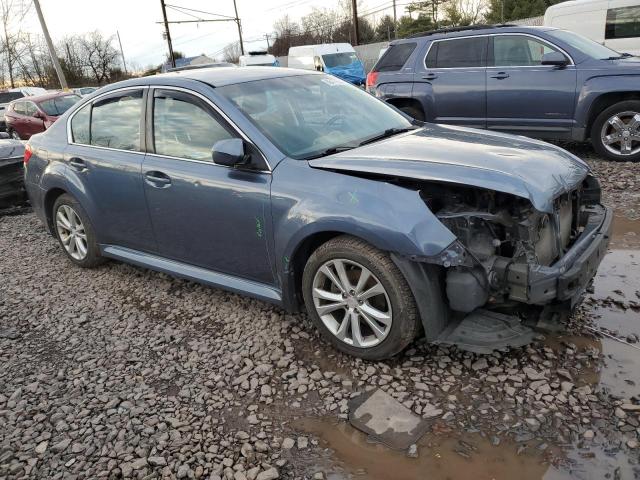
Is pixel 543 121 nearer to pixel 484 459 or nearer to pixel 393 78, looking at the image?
pixel 393 78

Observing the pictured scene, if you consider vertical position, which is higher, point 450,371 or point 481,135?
point 481,135

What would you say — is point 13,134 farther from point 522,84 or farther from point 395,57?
point 522,84

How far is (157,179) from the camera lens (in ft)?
12.9

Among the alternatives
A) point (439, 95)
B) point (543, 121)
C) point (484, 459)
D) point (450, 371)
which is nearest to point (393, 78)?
point (439, 95)

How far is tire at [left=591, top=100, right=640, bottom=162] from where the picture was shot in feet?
22.4

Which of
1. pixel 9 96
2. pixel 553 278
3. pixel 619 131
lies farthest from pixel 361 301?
pixel 9 96

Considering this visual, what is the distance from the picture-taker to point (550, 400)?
2.75 m

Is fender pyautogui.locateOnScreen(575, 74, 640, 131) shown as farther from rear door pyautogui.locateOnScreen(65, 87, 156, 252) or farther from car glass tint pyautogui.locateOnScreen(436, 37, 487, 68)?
rear door pyautogui.locateOnScreen(65, 87, 156, 252)

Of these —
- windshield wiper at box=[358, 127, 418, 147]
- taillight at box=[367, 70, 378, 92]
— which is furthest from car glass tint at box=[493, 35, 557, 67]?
windshield wiper at box=[358, 127, 418, 147]

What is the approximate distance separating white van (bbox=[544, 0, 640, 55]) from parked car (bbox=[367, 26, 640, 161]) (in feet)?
18.6

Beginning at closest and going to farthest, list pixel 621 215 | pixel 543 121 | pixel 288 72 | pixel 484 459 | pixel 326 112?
pixel 484 459, pixel 326 112, pixel 288 72, pixel 621 215, pixel 543 121

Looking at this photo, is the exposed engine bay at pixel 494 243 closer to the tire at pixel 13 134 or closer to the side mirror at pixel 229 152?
the side mirror at pixel 229 152

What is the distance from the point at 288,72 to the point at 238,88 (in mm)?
603

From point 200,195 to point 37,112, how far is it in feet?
44.7
